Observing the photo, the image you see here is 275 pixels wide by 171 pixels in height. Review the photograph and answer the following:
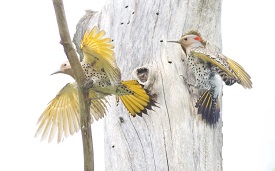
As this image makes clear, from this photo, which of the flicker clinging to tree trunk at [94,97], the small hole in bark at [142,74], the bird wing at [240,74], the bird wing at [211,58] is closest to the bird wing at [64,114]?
the flicker clinging to tree trunk at [94,97]

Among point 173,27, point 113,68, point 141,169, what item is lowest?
point 141,169

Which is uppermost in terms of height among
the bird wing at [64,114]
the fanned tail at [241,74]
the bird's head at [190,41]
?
the bird's head at [190,41]

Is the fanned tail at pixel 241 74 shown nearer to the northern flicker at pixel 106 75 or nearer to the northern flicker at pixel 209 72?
the northern flicker at pixel 209 72

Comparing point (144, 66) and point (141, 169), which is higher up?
point (144, 66)

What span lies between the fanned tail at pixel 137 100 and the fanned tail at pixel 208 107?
0.29 m

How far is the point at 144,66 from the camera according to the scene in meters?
3.74

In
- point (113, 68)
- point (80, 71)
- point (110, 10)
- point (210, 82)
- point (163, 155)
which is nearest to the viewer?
point (80, 71)

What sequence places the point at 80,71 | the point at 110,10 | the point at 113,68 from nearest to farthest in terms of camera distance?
the point at 80,71, the point at 113,68, the point at 110,10

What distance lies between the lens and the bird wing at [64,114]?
355 cm

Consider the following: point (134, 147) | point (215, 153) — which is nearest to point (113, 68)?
point (134, 147)

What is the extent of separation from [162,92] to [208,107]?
287 millimetres

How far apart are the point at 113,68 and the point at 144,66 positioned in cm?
52

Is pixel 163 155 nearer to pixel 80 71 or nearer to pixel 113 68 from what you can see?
pixel 113 68

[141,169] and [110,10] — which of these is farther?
[110,10]
